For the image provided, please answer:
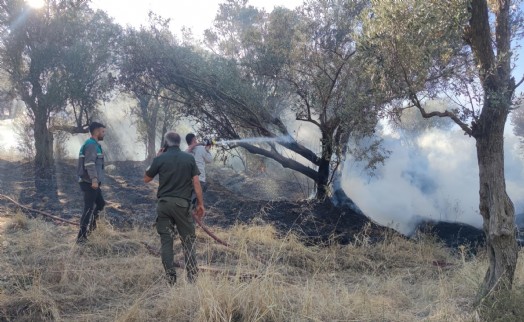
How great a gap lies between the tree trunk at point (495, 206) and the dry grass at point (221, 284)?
0.26 m

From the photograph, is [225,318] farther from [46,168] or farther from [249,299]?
[46,168]

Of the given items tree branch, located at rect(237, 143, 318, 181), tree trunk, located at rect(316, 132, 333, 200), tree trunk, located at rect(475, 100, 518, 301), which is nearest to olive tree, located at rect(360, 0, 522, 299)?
tree trunk, located at rect(475, 100, 518, 301)

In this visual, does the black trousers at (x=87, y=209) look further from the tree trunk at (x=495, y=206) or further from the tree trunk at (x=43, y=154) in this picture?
the tree trunk at (x=43, y=154)

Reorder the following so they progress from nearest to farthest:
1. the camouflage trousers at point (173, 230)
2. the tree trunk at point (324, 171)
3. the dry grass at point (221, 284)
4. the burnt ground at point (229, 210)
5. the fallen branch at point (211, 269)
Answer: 1. the dry grass at point (221, 284)
2. the fallen branch at point (211, 269)
3. the camouflage trousers at point (173, 230)
4. the burnt ground at point (229, 210)
5. the tree trunk at point (324, 171)

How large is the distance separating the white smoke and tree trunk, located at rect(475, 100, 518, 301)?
17.2ft

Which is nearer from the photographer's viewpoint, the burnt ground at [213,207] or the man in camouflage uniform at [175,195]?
the man in camouflage uniform at [175,195]

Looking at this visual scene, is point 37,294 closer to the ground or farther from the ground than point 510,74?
closer to the ground

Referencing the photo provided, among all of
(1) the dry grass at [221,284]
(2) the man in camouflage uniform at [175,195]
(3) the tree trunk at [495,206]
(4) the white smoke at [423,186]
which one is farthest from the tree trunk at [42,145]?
(3) the tree trunk at [495,206]

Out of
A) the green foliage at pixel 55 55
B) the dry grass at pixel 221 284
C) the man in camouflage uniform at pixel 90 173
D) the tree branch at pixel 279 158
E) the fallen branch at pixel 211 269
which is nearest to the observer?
the dry grass at pixel 221 284

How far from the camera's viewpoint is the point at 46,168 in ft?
47.9

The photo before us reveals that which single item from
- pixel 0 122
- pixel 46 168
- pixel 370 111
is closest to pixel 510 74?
pixel 370 111

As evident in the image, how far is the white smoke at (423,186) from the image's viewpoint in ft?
36.8

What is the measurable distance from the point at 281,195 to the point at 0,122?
16202mm

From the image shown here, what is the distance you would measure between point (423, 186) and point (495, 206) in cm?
726
